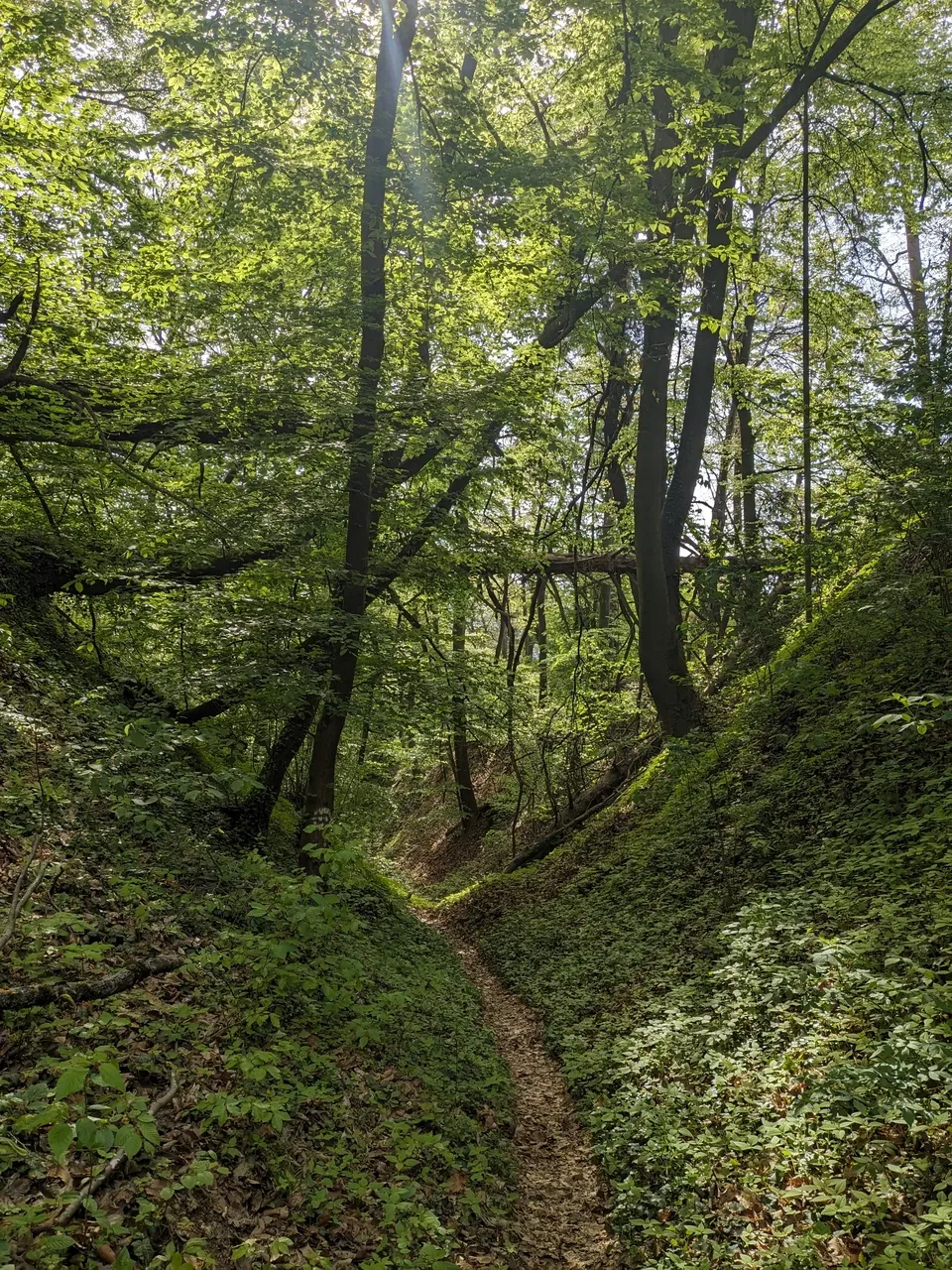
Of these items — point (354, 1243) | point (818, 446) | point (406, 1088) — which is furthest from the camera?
point (818, 446)

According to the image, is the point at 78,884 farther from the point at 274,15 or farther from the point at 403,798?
the point at 403,798

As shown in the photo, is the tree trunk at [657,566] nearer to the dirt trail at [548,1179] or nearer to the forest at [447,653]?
the forest at [447,653]

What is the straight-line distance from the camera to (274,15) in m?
8.00

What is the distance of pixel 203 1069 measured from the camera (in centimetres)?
424

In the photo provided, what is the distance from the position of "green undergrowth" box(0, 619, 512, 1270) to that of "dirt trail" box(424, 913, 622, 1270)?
183 mm

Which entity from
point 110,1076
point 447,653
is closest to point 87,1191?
point 110,1076

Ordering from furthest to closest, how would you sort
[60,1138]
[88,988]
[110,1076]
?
[88,988], [110,1076], [60,1138]

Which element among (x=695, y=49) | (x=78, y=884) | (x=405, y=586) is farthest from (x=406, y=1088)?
(x=695, y=49)

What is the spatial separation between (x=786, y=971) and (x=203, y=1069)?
3.87m

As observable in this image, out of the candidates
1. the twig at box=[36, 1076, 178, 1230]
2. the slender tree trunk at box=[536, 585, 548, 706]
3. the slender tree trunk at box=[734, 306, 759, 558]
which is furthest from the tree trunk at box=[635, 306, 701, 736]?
the twig at box=[36, 1076, 178, 1230]

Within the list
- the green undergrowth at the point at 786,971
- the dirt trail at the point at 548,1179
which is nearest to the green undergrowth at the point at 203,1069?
the dirt trail at the point at 548,1179

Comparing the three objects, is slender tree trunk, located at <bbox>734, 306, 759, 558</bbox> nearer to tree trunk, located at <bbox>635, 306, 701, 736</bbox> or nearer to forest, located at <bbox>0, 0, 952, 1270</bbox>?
forest, located at <bbox>0, 0, 952, 1270</bbox>

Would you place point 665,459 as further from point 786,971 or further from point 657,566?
point 786,971

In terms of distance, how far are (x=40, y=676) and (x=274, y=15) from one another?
760 centimetres
